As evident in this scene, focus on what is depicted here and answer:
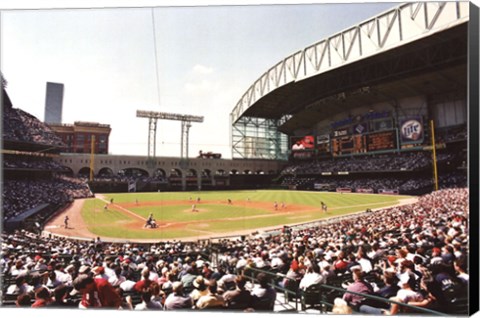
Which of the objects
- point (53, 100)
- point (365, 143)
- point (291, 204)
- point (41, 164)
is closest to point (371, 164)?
point (365, 143)

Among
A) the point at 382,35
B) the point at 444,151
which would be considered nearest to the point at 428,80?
the point at 382,35

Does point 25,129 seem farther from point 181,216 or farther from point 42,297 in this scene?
point 42,297

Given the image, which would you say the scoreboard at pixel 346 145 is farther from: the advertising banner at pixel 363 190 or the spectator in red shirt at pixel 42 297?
the spectator in red shirt at pixel 42 297

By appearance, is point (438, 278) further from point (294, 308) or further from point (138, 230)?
point (138, 230)

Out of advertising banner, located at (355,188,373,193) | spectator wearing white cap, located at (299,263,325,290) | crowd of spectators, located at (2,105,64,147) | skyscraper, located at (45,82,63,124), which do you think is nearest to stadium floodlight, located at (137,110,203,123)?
skyscraper, located at (45,82,63,124)

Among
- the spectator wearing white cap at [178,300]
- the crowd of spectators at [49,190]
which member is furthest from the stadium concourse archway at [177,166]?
the spectator wearing white cap at [178,300]

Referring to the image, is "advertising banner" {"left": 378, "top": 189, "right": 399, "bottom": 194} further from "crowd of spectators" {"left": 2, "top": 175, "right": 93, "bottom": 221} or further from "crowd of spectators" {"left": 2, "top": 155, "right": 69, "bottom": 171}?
"crowd of spectators" {"left": 2, "top": 155, "right": 69, "bottom": 171}

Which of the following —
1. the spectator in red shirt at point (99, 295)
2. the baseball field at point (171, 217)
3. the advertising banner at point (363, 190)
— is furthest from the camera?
the advertising banner at point (363, 190)

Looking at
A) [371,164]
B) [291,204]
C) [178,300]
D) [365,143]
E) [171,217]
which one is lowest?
[171,217]
